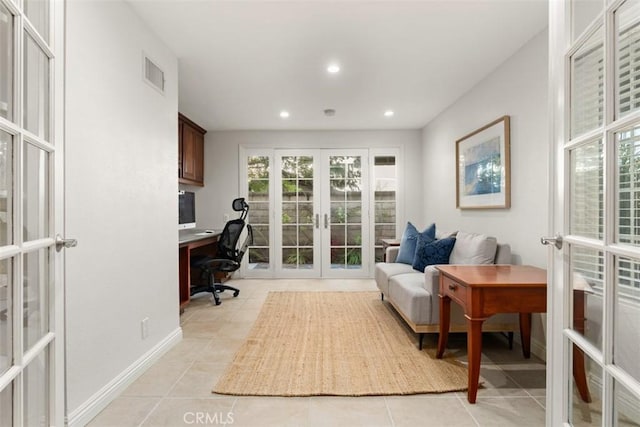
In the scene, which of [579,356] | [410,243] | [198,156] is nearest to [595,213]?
[579,356]

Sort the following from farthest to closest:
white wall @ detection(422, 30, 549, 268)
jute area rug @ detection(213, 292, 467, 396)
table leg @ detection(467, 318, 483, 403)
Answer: white wall @ detection(422, 30, 549, 268), jute area rug @ detection(213, 292, 467, 396), table leg @ detection(467, 318, 483, 403)

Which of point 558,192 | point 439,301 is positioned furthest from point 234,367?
point 558,192

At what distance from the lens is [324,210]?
514cm

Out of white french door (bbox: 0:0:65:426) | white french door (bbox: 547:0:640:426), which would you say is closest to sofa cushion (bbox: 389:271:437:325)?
white french door (bbox: 547:0:640:426)

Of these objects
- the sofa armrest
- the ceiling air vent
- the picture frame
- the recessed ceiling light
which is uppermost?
the recessed ceiling light

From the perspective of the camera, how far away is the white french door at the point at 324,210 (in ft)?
16.8

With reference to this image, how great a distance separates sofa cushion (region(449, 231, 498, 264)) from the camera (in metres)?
2.60

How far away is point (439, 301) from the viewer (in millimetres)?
2367

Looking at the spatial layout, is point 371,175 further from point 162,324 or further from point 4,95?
point 4,95

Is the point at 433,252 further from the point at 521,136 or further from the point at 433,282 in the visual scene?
the point at 521,136

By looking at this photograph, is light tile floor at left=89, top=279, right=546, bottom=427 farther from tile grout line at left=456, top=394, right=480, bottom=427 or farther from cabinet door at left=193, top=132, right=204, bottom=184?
cabinet door at left=193, top=132, right=204, bottom=184

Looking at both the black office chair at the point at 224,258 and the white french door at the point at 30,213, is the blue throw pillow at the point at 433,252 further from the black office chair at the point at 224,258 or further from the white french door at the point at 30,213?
the white french door at the point at 30,213

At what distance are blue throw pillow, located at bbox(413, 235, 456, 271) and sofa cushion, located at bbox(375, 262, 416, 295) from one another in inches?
6.0

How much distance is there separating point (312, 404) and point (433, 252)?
1.81 meters
